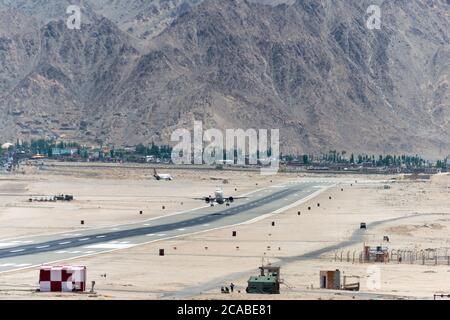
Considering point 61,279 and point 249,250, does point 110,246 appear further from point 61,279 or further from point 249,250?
point 61,279

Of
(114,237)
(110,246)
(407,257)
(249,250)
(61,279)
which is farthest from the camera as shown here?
(114,237)

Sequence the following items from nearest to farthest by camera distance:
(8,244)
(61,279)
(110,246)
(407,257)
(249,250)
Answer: (61,279)
(407,257)
(249,250)
(110,246)
(8,244)

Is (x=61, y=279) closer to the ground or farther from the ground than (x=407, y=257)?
farther from the ground

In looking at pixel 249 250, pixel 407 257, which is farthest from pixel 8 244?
pixel 407 257

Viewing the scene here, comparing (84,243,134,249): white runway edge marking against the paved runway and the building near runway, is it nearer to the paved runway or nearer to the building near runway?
the paved runway

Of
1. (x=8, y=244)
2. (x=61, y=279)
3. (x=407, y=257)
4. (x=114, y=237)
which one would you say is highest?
(x=61, y=279)

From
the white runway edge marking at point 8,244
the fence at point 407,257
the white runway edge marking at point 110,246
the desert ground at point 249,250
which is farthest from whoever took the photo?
the white runway edge marking at point 8,244

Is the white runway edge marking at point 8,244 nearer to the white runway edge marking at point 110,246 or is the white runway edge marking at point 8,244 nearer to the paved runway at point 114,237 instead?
the paved runway at point 114,237

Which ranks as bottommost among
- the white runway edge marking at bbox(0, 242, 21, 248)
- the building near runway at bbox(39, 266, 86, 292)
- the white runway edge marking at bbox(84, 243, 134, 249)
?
the white runway edge marking at bbox(0, 242, 21, 248)

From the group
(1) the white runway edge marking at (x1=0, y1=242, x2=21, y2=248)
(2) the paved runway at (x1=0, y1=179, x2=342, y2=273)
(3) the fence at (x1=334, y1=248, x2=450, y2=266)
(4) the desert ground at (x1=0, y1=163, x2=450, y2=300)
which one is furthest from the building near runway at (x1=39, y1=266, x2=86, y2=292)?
(1) the white runway edge marking at (x1=0, y1=242, x2=21, y2=248)

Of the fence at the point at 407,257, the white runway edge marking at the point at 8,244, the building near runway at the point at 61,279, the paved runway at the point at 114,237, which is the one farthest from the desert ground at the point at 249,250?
the white runway edge marking at the point at 8,244
